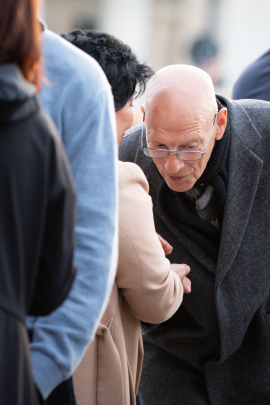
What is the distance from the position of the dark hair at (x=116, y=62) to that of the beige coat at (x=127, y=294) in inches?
13.7

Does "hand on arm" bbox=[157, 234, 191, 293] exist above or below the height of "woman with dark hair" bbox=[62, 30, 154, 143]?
below

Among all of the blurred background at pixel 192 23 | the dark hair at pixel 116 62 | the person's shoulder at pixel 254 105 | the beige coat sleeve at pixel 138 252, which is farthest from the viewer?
the blurred background at pixel 192 23

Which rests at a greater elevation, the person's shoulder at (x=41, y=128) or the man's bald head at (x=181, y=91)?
the person's shoulder at (x=41, y=128)

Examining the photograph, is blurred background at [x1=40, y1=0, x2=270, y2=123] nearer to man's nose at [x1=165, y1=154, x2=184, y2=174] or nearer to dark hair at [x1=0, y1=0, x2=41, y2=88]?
man's nose at [x1=165, y1=154, x2=184, y2=174]

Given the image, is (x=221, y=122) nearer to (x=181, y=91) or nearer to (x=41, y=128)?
(x=181, y=91)

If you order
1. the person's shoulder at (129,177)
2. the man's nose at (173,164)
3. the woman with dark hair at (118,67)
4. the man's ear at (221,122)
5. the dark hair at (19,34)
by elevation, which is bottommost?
the man's nose at (173,164)

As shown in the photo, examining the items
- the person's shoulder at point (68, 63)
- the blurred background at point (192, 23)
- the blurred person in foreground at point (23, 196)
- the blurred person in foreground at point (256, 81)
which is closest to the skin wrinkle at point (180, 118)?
the blurred person in foreground at point (256, 81)

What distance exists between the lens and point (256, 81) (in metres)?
2.69

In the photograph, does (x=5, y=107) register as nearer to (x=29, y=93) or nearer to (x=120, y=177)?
(x=29, y=93)

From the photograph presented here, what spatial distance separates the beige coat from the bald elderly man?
51cm

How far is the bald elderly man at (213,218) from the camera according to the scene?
74.4 inches

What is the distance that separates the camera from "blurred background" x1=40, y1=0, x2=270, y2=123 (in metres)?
17.3

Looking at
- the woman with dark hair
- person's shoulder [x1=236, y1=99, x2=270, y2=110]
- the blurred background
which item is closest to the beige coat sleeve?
the woman with dark hair

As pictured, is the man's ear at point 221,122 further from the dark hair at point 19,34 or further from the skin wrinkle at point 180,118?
the dark hair at point 19,34
